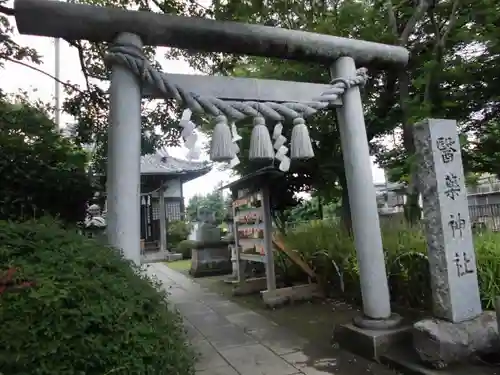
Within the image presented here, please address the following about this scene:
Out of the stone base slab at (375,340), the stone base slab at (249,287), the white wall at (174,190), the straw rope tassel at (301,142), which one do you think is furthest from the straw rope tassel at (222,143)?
the white wall at (174,190)

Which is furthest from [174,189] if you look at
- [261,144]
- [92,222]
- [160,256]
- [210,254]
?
[261,144]

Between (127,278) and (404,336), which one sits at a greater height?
(127,278)

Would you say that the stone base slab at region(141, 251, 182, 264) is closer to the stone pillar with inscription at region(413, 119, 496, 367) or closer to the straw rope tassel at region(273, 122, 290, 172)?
the straw rope tassel at region(273, 122, 290, 172)

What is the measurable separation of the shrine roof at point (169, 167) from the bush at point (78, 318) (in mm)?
16690

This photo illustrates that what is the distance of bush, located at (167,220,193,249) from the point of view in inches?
821

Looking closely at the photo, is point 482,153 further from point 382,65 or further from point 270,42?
point 270,42

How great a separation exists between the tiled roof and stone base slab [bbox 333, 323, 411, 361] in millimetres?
16115

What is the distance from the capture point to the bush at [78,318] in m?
1.73

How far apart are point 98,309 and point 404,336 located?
3146 millimetres

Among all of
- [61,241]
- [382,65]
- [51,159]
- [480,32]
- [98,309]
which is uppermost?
[480,32]

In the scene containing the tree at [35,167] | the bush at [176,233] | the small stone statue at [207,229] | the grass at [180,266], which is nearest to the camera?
the tree at [35,167]

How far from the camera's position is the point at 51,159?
18.3 ft

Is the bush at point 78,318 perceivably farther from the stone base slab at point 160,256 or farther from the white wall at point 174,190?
the white wall at point 174,190

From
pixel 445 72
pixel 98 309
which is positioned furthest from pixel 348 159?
pixel 98 309
